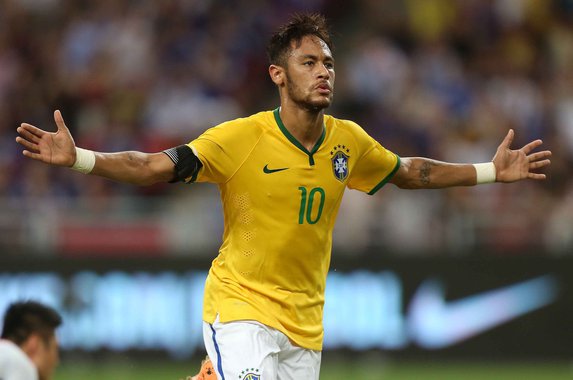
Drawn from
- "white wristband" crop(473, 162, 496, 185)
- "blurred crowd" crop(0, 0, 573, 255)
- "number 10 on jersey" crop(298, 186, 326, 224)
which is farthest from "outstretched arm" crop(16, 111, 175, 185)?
"blurred crowd" crop(0, 0, 573, 255)

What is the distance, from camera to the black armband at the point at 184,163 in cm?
775

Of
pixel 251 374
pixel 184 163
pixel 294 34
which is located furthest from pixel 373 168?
pixel 251 374

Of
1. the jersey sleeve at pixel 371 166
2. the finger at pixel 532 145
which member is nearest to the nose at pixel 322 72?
the jersey sleeve at pixel 371 166

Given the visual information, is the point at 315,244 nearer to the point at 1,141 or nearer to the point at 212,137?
the point at 212,137

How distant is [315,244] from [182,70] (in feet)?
33.5

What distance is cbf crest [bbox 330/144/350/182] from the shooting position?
8242mm

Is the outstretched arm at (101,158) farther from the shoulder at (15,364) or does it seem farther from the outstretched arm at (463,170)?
the outstretched arm at (463,170)

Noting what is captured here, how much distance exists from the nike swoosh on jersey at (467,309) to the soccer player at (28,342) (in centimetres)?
918

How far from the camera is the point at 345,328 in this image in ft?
50.4

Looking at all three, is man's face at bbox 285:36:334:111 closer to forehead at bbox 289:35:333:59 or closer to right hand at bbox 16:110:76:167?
forehead at bbox 289:35:333:59

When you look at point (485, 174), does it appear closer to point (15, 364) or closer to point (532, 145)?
point (532, 145)

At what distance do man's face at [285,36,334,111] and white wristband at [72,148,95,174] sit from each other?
146 centimetres

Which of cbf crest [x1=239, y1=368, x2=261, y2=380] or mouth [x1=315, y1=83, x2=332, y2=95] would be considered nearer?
cbf crest [x1=239, y1=368, x2=261, y2=380]

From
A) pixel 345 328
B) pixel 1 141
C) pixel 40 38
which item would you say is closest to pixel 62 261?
pixel 1 141
